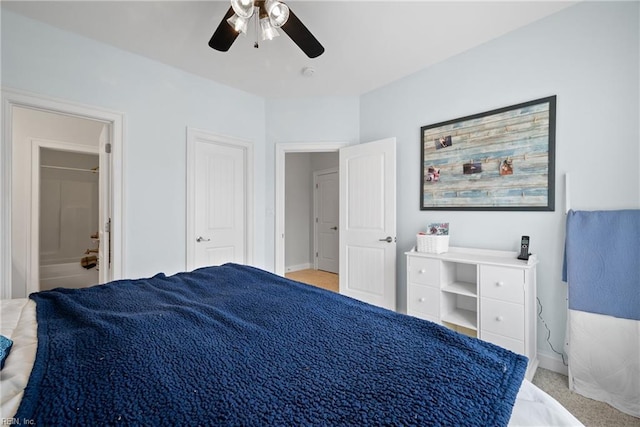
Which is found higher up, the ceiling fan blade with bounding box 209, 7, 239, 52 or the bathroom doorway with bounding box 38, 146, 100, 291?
the ceiling fan blade with bounding box 209, 7, 239, 52

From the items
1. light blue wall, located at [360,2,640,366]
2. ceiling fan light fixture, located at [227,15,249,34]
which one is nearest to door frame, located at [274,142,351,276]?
light blue wall, located at [360,2,640,366]

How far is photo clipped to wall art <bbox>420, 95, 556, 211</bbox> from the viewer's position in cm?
213

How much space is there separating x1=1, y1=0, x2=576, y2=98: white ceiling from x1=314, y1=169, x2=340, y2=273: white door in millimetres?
2636

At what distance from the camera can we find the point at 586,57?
6.47 feet

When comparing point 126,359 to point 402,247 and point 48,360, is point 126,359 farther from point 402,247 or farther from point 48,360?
point 402,247

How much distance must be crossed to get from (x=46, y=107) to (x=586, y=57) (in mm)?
3907

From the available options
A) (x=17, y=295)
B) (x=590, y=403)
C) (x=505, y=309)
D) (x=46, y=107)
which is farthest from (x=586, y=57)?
(x=17, y=295)

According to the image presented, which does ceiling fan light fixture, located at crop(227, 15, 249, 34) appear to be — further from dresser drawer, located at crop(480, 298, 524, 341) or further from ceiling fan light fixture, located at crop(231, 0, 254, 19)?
dresser drawer, located at crop(480, 298, 524, 341)

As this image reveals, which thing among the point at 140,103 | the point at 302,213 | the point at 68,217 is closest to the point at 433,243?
the point at 140,103

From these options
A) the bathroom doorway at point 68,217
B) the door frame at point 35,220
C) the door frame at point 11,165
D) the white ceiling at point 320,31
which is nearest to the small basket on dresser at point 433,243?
the white ceiling at point 320,31

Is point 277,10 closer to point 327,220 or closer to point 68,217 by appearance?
point 327,220

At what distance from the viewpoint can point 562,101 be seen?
206 cm

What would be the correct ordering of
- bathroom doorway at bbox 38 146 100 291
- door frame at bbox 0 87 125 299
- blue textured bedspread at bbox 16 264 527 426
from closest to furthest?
blue textured bedspread at bbox 16 264 527 426 < door frame at bbox 0 87 125 299 < bathroom doorway at bbox 38 146 100 291

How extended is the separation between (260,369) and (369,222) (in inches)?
98.8
